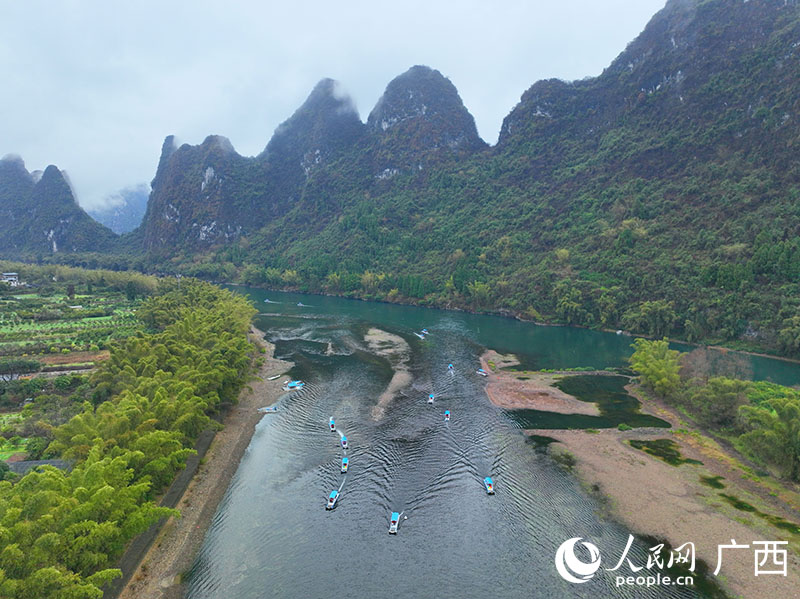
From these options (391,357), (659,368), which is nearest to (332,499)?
(391,357)

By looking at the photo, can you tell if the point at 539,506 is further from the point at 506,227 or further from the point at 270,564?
the point at 506,227

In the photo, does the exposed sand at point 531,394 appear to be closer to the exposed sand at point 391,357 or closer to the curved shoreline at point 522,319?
the exposed sand at point 391,357

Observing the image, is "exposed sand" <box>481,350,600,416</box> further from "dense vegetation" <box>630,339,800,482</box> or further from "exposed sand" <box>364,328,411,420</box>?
"exposed sand" <box>364,328,411,420</box>

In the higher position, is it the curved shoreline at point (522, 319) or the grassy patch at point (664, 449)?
the curved shoreline at point (522, 319)

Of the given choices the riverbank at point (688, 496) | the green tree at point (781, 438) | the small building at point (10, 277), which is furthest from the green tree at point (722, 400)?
the small building at point (10, 277)

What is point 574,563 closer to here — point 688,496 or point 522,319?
point 688,496
